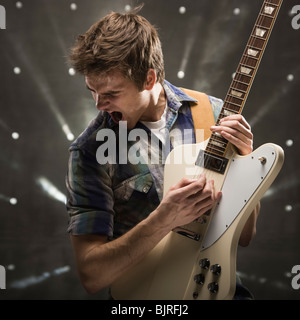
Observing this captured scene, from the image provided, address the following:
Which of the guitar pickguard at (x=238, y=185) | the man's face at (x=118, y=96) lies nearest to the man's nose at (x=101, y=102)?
the man's face at (x=118, y=96)

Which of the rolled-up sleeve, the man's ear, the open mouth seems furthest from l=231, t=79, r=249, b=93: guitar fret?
the rolled-up sleeve

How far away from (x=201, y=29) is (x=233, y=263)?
151cm

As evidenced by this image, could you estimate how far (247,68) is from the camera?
5.47ft

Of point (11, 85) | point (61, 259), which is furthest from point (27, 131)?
point (61, 259)

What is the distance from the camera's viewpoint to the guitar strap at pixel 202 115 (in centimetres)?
189

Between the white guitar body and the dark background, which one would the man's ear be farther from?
the dark background

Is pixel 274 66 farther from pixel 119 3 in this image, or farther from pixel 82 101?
pixel 82 101

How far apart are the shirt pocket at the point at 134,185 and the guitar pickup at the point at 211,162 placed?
0.79ft

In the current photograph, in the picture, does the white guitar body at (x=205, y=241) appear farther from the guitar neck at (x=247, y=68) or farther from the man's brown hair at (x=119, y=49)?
the man's brown hair at (x=119, y=49)

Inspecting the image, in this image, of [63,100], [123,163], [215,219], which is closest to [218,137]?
[215,219]

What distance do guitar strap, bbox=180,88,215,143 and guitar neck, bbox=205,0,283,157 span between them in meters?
0.21

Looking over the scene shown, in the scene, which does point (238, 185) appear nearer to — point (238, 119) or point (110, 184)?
point (238, 119)

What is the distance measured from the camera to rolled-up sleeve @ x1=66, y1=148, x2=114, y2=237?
5.70 ft

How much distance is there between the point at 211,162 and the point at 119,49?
1.77 feet
